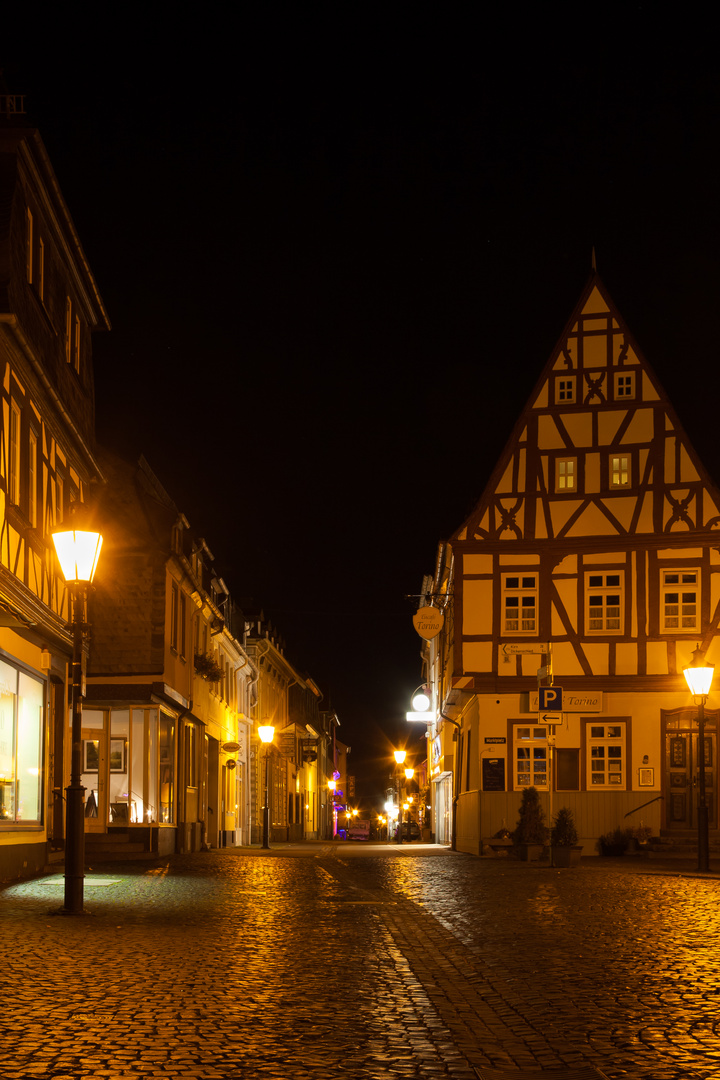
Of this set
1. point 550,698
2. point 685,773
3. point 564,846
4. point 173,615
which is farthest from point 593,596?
point 173,615

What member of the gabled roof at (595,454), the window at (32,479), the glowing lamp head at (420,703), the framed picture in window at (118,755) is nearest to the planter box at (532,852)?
the gabled roof at (595,454)

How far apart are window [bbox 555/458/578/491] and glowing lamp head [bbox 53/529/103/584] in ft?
70.5

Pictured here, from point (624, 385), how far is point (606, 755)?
9.39m

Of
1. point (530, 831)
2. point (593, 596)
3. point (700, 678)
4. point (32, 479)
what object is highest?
point (32, 479)

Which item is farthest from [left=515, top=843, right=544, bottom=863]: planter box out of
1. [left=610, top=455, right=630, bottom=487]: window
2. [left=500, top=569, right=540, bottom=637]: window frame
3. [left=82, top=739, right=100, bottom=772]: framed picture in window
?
[left=610, top=455, right=630, bottom=487]: window

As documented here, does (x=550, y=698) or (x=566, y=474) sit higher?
(x=566, y=474)

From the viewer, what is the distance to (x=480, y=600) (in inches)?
1309

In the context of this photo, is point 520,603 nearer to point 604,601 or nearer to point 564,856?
point 604,601

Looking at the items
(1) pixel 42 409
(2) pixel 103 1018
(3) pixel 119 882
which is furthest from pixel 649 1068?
(1) pixel 42 409

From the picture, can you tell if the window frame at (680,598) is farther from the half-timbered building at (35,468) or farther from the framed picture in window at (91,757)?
the half-timbered building at (35,468)

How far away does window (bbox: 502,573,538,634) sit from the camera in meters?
33.1

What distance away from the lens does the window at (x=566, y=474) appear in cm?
3362

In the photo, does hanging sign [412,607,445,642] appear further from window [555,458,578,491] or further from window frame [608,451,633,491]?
window frame [608,451,633,491]

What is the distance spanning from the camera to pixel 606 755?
32000mm
